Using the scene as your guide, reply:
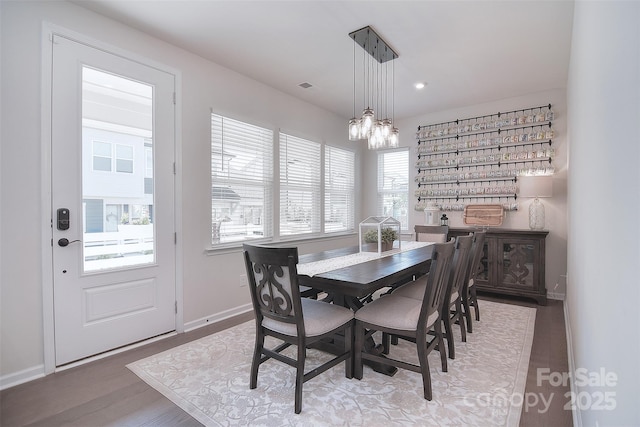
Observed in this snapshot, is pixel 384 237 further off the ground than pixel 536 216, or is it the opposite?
pixel 536 216

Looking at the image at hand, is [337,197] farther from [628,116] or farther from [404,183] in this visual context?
[628,116]

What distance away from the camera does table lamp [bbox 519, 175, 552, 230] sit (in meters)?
3.93

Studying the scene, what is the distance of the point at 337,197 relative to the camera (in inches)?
207

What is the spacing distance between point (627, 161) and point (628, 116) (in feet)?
0.35

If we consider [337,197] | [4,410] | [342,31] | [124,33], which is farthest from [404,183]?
[4,410]

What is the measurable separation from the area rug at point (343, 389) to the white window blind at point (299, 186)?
1.91 m

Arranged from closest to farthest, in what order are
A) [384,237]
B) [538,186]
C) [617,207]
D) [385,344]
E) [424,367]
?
[617,207]
[424,367]
[385,344]
[384,237]
[538,186]

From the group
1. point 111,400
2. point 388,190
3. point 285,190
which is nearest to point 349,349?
point 111,400

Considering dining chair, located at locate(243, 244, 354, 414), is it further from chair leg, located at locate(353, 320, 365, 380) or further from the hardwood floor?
the hardwood floor

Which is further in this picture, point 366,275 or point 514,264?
point 514,264

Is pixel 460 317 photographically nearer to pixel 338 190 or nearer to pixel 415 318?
pixel 415 318

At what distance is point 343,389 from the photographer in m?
2.06

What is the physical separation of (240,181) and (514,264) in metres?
3.60

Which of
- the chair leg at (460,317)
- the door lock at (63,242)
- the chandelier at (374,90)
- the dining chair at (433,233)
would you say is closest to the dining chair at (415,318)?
the chair leg at (460,317)
